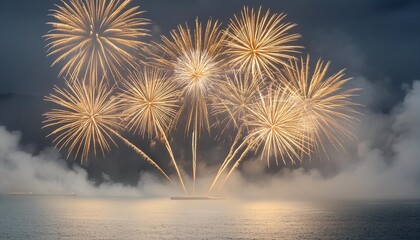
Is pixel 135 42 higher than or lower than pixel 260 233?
higher

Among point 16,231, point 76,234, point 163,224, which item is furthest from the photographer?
point 163,224

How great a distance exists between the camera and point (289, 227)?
329 feet

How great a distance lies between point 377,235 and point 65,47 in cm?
7108

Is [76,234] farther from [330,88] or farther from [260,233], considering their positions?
[330,88]

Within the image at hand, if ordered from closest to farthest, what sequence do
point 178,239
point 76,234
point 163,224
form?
point 178,239, point 76,234, point 163,224

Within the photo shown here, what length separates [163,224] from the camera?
104 m

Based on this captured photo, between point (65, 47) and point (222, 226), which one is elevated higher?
point (65, 47)

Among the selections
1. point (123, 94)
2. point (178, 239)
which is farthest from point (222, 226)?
point (123, 94)

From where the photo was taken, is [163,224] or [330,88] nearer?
[330,88]

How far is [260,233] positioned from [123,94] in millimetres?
37580

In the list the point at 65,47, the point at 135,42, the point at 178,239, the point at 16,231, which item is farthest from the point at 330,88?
the point at 16,231

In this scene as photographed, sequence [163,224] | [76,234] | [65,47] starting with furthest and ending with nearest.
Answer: [163,224] → [76,234] → [65,47]

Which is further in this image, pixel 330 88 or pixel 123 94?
pixel 123 94

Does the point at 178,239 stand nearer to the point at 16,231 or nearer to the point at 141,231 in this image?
the point at 141,231
